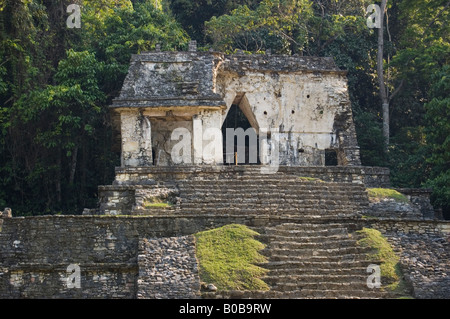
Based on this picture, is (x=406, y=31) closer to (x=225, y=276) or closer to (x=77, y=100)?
(x=77, y=100)

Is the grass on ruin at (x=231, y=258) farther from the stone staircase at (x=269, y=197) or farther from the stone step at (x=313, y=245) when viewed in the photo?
the stone staircase at (x=269, y=197)

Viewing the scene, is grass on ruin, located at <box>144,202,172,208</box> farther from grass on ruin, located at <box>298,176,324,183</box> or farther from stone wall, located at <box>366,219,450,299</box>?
stone wall, located at <box>366,219,450,299</box>

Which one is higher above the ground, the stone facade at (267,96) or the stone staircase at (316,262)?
the stone facade at (267,96)

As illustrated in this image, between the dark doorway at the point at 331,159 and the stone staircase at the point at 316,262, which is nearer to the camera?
the stone staircase at the point at 316,262

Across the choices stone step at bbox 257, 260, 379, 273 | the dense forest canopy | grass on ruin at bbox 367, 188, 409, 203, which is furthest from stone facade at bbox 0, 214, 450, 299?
the dense forest canopy

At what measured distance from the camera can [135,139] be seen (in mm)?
22688

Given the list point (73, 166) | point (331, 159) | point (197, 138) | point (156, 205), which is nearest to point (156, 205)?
point (156, 205)

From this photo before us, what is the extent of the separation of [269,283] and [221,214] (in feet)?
9.89

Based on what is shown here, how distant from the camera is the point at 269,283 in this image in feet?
51.2

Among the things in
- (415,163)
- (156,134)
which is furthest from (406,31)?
(156,134)

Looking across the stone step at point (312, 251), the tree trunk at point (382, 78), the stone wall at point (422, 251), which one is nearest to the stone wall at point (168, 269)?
the stone step at point (312, 251)

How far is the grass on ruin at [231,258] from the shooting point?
15.5m

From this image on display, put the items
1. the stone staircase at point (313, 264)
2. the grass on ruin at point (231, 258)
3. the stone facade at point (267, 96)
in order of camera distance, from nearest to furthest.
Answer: the stone staircase at point (313, 264)
the grass on ruin at point (231, 258)
the stone facade at point (267, 96)

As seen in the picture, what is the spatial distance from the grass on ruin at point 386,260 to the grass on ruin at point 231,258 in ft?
7.30
